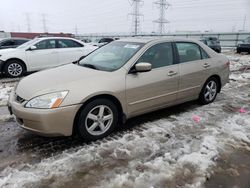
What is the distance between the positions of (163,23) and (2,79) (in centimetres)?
3855

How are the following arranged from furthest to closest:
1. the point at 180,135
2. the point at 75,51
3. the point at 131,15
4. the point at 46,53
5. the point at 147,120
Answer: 1. the point at 131,15
2. the point at 75,51
3. the point at 46,53
4. the point at 147,120
5. the point at 180,135

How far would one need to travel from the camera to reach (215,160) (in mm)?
3043

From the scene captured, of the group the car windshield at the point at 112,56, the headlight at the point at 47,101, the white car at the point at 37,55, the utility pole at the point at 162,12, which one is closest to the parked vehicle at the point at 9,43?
the white car at the point at 37,55

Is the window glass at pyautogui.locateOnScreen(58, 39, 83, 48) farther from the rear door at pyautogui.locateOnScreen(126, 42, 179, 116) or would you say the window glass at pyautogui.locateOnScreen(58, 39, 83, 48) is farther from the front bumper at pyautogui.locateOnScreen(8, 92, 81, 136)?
the front bumper at pyautogui.locateOnScreen(8, 92, 81, 136)

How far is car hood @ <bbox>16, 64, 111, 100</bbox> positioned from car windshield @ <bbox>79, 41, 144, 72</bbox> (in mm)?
231

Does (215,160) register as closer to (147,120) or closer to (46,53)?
(147,120)

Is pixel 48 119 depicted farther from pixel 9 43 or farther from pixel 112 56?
pixel 9 43

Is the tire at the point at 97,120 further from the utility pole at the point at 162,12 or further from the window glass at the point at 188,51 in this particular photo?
the utility pole at the point at 162,12

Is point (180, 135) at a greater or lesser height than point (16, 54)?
lesser

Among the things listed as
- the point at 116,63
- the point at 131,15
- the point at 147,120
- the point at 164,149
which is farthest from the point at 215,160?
the point at 131,15

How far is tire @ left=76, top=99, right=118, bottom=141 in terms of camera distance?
10.8ft

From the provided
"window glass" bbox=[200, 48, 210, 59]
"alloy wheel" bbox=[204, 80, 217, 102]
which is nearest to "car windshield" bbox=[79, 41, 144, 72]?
"window glass" bbox=[200, 48, 210, 59]

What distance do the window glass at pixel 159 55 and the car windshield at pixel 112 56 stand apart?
0.19m

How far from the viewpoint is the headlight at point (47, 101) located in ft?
10.0
